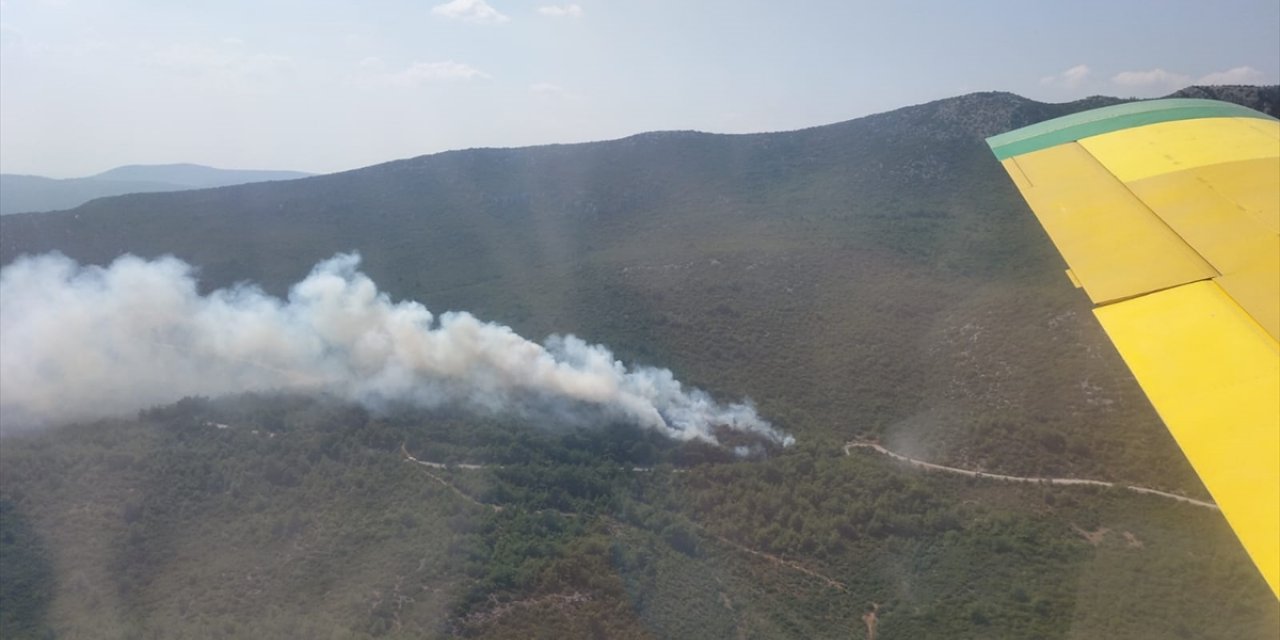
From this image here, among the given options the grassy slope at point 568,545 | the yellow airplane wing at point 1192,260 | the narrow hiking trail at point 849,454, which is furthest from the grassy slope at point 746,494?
the yellow airplane wing at point 1192,260

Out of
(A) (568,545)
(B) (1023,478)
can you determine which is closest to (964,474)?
(B) (1023,478)

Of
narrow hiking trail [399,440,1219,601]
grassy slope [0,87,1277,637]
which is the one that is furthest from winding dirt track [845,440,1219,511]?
grassy slope [0,87,1277,637]

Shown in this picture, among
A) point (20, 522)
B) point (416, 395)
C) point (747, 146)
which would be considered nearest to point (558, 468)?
point (416, 395)

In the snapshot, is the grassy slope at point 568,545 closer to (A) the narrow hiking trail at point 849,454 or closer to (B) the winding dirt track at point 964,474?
(A) the narrow hiking trail at point 849,454

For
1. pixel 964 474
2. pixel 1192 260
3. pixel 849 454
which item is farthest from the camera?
pixel 849 454

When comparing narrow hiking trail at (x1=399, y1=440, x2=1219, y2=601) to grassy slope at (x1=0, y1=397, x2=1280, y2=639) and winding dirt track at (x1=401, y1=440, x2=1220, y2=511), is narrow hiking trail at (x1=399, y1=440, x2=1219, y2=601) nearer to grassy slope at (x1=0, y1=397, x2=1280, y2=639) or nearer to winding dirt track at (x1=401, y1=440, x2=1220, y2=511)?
winding dirt track at (x1=401, y1=440, x2=1220, y2=511)

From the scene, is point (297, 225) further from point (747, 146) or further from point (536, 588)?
point (536, 588)

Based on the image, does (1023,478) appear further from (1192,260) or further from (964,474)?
(1192,260)

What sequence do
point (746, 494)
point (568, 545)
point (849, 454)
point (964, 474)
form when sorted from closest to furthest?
1. point (568, 545)
2. point (746, 494)
3. point (964, 474)
4. point (849, 454)

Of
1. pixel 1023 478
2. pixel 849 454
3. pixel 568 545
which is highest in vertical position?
pixel 568 545
